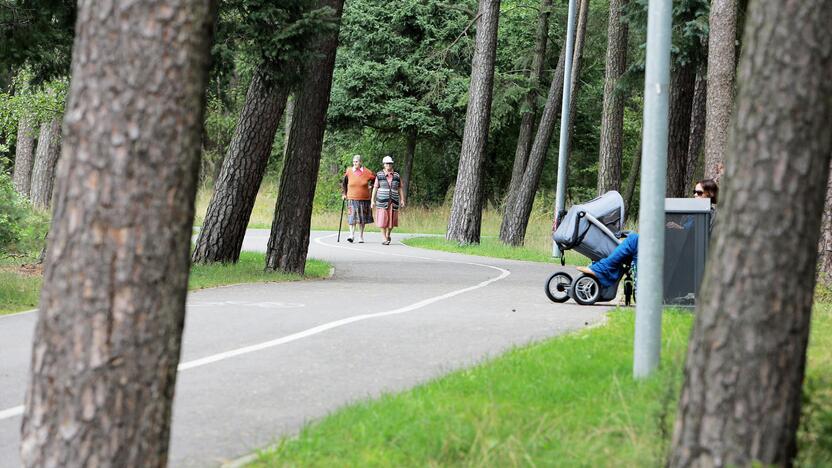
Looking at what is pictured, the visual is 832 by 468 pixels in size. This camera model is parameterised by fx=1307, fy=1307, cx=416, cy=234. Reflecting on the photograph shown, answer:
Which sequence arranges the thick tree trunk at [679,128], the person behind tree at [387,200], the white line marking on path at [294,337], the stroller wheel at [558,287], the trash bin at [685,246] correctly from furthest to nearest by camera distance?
the person behind tree at [387,200], the thick tree trunk at [679,128], the stroller wheel at [558,287], the trash bin at [685,246], the white line marking on path at [294,337]

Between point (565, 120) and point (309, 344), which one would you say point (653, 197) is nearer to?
point (309, 344)

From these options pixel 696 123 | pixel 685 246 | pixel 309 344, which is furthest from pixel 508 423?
pixel 696 123

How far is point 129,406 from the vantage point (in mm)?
4945

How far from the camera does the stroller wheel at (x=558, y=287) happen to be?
49.7ft

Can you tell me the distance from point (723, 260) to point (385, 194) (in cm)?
2515

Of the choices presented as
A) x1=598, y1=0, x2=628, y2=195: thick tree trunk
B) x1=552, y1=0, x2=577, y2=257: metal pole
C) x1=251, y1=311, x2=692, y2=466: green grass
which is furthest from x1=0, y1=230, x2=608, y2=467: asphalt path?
x1=598, y1=0, x2=628, y2=195: thick tree trunk

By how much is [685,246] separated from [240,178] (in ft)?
26.0

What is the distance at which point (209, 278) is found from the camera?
16.9 m

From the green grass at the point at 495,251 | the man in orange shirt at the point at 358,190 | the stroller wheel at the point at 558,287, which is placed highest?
the man in orange shirt at the point at 358,190

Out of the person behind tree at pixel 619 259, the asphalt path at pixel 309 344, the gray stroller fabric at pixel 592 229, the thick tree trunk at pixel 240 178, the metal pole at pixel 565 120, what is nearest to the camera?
the asphalt path at pixel 309 344

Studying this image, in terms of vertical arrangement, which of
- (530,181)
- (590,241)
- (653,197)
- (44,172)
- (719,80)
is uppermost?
(719,80)

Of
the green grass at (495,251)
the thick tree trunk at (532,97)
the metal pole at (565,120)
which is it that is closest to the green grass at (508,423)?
the green grass at (495,251)

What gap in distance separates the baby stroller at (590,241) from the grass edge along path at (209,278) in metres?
4.29

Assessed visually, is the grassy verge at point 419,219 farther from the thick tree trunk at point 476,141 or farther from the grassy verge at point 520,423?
the grassy verge at point 520,423
